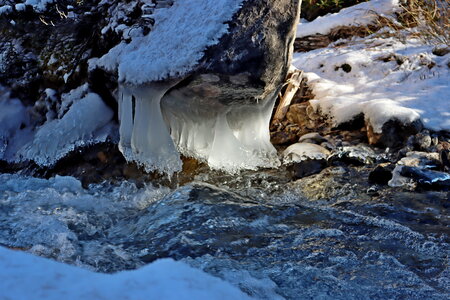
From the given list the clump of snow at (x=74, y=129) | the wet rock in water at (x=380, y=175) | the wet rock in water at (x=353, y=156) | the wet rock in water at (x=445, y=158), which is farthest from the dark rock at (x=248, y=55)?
the wet rock in water at (x=445, y=158)

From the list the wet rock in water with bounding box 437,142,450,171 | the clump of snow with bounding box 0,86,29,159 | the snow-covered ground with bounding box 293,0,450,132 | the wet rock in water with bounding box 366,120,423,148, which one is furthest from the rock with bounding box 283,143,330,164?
the clump of snow with bounding box 0,86,29,159

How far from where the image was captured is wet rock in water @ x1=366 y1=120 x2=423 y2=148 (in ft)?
14.8

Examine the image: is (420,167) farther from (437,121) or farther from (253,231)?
(253,231)

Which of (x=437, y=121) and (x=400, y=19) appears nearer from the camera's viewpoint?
(x=437, y=121)

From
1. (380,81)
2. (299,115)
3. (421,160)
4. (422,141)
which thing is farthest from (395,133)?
(380,81)

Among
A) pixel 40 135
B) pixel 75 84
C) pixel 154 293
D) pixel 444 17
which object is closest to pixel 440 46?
pixel 444 17

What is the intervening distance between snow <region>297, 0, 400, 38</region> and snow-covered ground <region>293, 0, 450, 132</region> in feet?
0.25

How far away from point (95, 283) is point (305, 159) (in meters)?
3.07

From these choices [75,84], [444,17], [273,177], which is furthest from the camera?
[444,17]

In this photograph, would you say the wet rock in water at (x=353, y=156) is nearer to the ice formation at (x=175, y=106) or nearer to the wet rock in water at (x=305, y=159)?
the wet rock in water at (x=305, y=159)

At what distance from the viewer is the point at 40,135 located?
426 cm

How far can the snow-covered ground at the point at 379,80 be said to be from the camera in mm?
4766

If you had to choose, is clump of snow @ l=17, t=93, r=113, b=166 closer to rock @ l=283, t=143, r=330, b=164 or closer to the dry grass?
rock @ l=283, t=143, r=330, b=164

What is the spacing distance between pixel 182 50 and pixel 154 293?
2594mm
